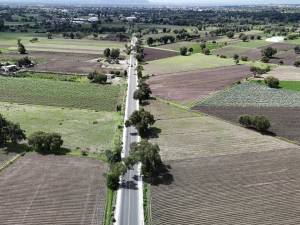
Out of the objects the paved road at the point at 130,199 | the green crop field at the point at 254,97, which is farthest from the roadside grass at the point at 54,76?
the paved road at the point at 130,199

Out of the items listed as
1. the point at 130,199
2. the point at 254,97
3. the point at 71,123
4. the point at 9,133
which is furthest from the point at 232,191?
the point at 254,97

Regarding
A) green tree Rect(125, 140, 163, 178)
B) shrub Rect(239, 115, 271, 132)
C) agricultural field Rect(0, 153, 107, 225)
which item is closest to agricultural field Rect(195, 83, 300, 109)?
shrub Rect(239, 115, 271, 132)

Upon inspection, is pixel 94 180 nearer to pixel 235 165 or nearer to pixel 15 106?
pixel 235 165

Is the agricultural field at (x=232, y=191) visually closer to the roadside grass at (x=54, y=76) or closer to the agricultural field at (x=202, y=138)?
the agricultural field at (x=202, y=138)

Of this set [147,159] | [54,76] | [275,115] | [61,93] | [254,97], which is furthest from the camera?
[54,76]

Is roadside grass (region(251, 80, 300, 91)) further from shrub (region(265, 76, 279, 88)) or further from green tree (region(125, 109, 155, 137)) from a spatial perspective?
green tree (region(125, 109, 155, 137))

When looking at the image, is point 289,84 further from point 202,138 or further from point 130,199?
point 130,199
